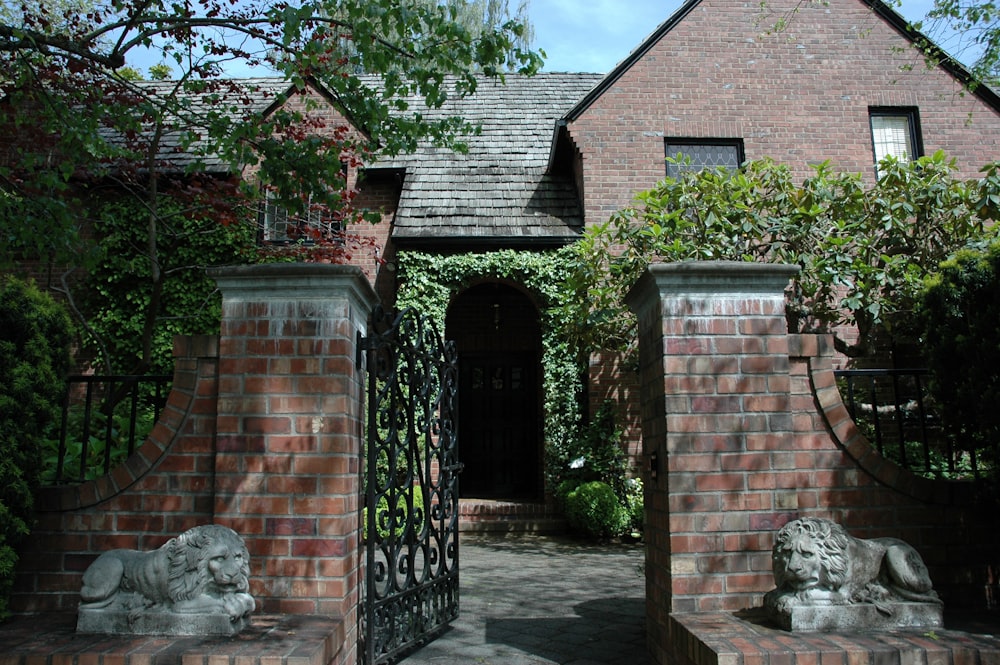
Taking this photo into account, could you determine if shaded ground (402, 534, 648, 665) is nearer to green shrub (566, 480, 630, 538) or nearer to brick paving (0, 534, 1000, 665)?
brick paving (0, 534, 1000, 665)

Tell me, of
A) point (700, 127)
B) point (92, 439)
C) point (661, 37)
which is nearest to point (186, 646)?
point (92, 439)

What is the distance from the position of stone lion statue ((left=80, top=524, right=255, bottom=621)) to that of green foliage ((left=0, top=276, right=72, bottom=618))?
0.57 metres

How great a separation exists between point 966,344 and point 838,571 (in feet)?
4.69

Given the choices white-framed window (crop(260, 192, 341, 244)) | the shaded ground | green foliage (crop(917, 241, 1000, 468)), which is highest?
white-framed window (crop(260, 192, 341, 244))

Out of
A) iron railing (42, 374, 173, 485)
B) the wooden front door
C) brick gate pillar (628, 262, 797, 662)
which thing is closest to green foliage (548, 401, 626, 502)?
the wooden front door

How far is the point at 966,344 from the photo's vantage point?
359cm

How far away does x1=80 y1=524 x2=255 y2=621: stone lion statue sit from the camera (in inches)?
119

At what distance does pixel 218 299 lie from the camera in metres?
11.1

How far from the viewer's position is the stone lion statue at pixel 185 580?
302 centimetres

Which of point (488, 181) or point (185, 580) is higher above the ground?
point (488, 181)

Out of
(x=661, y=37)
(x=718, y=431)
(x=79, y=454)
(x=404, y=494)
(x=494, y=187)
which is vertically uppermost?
(x=661, y=37)

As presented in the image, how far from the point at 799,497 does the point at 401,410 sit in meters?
2.35

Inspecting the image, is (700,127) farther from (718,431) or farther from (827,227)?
(718,431)

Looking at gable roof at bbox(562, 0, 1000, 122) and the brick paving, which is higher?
gable roof at bbox(562, 0, 1000, 122)
